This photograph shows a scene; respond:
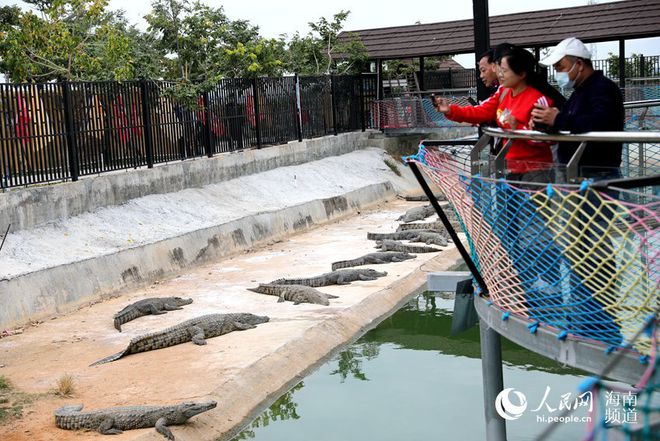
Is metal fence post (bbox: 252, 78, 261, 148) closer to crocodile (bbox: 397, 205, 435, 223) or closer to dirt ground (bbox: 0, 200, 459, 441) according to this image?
crocodile (bbox: 397, 205, 435, 223)

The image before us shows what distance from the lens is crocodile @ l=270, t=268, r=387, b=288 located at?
40.4 ft

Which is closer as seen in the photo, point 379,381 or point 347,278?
point 379,381

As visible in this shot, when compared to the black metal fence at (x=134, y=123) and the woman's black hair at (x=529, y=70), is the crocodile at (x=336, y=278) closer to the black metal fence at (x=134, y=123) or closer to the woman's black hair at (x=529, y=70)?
the black metal fence at (x=134, y=123)

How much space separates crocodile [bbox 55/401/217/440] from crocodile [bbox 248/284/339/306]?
4108 millimetres

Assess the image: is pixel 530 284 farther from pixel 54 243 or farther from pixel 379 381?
pixel 54 243

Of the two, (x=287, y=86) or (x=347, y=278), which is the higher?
(x=287, y=86)

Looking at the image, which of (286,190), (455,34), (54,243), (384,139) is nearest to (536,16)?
(455,34)

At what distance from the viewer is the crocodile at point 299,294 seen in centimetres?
1123

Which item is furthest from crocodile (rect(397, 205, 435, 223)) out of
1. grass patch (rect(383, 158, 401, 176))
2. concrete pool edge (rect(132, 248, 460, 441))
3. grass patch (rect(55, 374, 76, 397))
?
grass patch (rect(55, 374, 76, 397))

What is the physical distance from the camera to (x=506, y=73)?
571 cm

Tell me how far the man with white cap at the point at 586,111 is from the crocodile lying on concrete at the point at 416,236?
10.6 meters

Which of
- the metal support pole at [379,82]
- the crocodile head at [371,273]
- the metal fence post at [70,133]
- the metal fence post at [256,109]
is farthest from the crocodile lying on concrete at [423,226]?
the metal support pole at [379,82]

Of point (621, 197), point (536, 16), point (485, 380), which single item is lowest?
point (485, 380)

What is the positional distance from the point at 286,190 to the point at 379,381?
9777 mm
